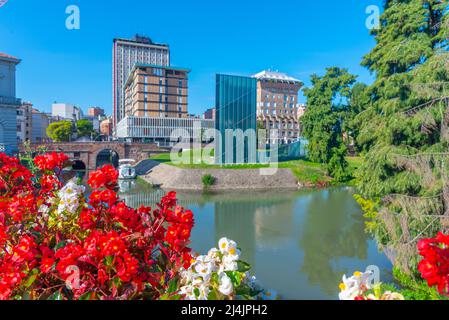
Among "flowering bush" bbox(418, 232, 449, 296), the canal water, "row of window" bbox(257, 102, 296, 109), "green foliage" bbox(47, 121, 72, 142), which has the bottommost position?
the canal water

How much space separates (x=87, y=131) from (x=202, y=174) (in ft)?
232

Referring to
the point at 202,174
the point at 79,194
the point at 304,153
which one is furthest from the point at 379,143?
the point at 304,153

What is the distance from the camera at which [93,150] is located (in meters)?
43.5

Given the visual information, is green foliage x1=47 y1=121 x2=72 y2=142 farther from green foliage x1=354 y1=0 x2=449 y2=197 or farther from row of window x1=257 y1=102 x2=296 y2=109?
green foliage x1=354 y1=0 x2=449 y2=197

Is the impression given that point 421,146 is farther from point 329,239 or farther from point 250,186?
point 250,186

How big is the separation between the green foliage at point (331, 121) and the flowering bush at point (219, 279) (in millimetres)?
31052

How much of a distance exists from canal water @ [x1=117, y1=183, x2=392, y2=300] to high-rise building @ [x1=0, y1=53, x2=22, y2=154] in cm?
2036

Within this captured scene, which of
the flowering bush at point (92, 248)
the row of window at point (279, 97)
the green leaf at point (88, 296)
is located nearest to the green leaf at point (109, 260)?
the flowering bush at point (92, 248)

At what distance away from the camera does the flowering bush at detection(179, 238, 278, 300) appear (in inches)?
83.6

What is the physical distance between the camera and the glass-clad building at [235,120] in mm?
31750

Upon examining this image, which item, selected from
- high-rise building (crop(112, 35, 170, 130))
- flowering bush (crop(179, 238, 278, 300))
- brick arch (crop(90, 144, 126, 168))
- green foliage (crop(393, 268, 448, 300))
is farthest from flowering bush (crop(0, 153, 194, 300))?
high-rise building (crop(112, 35, 170, 130))

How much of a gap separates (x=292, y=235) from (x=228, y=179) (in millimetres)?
16286

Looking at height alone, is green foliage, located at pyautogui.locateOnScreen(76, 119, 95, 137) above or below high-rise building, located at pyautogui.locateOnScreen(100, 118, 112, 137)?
below

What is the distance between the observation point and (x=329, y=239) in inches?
538
